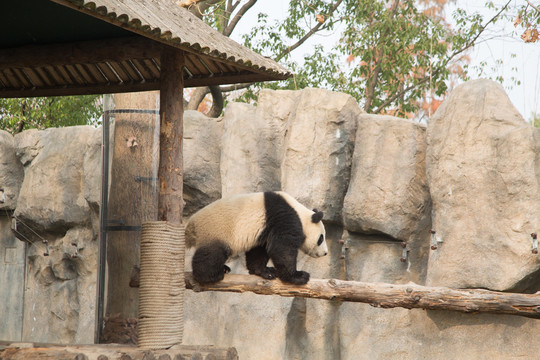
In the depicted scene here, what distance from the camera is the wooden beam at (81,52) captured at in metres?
5.03

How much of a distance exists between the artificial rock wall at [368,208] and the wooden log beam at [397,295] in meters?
0.97

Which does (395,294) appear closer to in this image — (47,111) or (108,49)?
(108,49)

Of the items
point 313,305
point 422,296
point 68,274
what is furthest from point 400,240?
point 68,274

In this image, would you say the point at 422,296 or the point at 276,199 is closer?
the point at 422,296

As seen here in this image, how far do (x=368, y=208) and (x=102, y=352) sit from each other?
3.67 meters

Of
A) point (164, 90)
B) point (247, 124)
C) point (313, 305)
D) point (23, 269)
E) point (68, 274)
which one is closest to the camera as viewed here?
point (164, 90)

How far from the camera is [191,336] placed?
8.16 meters

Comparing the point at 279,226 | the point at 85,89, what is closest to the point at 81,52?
the point at 85,89

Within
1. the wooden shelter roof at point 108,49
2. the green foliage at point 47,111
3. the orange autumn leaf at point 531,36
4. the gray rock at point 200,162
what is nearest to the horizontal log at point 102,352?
the wooden shelter roof at point 108,49

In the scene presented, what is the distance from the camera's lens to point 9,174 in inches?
381

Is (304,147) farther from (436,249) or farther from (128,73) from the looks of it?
(128,73)

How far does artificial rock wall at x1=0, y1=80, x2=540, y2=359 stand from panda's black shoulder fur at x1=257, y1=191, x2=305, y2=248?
172 centimetres

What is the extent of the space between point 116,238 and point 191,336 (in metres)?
2.62

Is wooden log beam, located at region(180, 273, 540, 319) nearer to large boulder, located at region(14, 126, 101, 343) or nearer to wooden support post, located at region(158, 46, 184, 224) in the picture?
wooden support post, located at region(158, 46, 184, 224)
